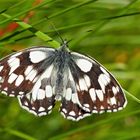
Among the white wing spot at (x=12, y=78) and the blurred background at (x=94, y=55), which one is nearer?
the white wing spot at (x=12, y=78)

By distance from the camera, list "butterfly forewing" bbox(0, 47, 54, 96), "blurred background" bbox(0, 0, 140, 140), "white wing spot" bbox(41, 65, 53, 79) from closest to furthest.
A: 1. "butterfly forewing" bbox(0, 47, 54, 96)
2. "white wing spot" bbox(41, 65, 53, 79)
3. "blurred background" bbox(0, 0, 140, 140)

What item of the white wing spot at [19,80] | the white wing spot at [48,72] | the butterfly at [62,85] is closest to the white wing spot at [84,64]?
the butterfly at [62,85]

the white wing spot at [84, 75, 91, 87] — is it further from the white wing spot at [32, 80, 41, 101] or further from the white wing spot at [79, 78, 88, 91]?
the white wing spot at [32, 80, 41, 101]

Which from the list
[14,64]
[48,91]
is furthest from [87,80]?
[14,64]

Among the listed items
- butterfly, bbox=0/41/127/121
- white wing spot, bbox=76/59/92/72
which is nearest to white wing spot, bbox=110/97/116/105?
butterfly, bbox=0/41/127/121

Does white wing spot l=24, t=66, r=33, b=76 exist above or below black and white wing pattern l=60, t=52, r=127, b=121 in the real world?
above

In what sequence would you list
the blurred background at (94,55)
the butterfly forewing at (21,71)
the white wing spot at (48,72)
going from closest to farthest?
1. the butterfly forewing at (21,71)
2. the white wing spot at (48,72)
3. the blurred background at (94,55)

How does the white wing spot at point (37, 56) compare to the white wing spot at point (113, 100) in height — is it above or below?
above

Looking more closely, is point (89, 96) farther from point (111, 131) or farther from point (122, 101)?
point (111, 131)

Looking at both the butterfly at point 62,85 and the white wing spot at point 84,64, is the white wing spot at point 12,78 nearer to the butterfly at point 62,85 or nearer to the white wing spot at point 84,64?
the butterfly at point 62,85
